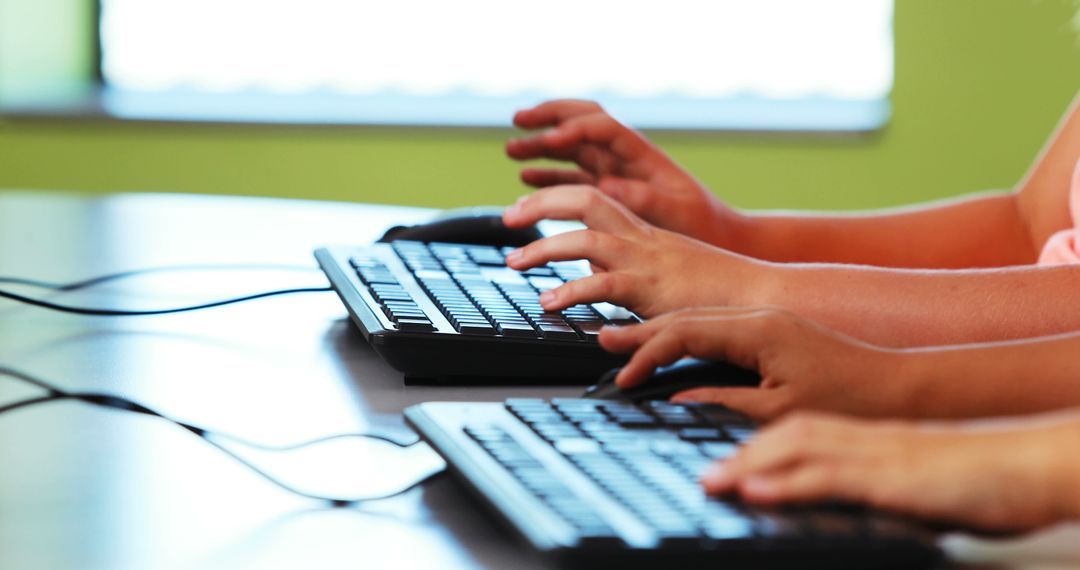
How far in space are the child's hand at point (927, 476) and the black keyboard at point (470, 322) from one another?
289mm

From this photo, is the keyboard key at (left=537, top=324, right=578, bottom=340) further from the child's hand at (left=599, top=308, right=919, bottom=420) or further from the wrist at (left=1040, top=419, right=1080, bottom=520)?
the wrist at (left=1040, top=419, right=1080, bottom=520)

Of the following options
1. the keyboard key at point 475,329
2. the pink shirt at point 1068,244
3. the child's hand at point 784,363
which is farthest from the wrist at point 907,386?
the pink shirt at point 1068,244

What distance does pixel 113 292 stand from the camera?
3.26ft

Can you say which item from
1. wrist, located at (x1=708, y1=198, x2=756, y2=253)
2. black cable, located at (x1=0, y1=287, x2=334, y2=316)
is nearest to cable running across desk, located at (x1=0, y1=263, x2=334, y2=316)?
black cable, located at (x1=0, y1=287, x2=334, y2=316)

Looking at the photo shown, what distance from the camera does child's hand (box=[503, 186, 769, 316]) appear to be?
2.55 feet

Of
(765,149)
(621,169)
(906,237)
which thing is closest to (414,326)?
(621,169)

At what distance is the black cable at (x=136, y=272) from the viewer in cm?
100

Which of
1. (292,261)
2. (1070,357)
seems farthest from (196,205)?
(1070,357)

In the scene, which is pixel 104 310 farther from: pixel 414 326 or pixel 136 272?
pixel 414 326

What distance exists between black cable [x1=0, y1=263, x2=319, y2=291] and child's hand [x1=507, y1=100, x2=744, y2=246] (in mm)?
221

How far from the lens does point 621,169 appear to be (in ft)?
3.88

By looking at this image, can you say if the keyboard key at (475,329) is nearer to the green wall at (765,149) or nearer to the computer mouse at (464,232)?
the computer mouse at (464,232)

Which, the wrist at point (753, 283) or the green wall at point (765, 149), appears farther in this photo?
the green wall at point (765, 149)

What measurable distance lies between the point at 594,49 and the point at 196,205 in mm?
1538
